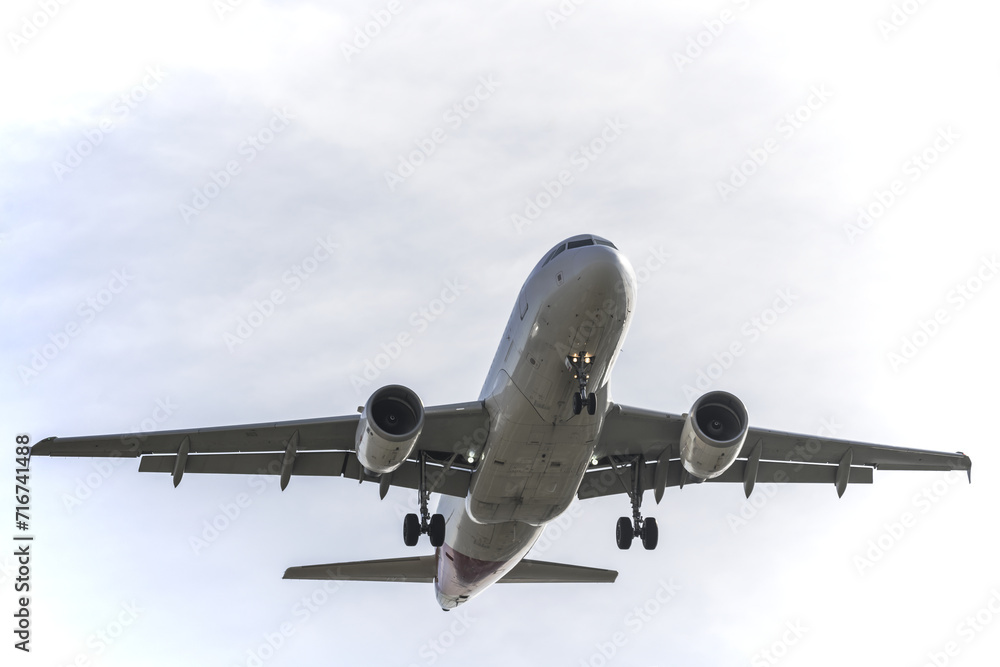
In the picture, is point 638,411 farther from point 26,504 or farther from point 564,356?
point 26,504

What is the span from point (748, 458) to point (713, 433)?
16.4 ft

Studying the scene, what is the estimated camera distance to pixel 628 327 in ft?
70.2

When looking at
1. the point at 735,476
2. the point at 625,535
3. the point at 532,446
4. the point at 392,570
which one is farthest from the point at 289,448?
the point at 735,476

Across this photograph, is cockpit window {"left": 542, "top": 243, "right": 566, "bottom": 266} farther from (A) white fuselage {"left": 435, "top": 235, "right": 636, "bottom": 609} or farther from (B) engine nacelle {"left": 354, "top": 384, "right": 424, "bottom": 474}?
(B) engine nacelle {"left": 354, "top": 384, "right": 424, "bottom": 474}

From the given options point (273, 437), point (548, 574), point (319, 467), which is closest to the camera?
point (273, 437)

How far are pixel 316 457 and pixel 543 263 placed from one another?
877 centimetres

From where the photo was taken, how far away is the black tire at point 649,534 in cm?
2648

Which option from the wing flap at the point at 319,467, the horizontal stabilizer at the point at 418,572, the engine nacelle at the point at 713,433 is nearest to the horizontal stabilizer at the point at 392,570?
the horizontal stabilizer at the point at 418,572

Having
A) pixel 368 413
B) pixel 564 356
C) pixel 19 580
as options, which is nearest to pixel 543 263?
pixel 564 356

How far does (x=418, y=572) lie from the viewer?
105 feet

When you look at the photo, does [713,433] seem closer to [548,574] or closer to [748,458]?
[748,458]

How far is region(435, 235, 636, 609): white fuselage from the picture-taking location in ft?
67.7

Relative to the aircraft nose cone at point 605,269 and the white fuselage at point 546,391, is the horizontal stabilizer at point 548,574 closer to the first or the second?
the white fuselage at point 546,391

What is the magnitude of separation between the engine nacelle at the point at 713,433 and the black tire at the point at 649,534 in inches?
120
